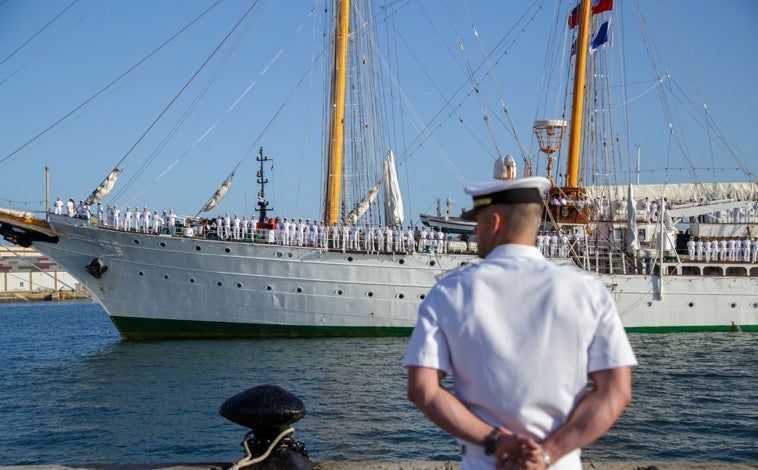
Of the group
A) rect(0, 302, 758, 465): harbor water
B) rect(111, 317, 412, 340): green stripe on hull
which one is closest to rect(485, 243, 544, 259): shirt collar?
rect(0, 302, 758, 465): harbor water

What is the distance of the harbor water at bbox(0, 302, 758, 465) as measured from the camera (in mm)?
12805

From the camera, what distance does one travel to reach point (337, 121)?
3312cm

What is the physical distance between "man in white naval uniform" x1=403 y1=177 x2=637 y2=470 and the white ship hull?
27126 mm

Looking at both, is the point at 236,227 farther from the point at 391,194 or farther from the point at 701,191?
the point at 701,191

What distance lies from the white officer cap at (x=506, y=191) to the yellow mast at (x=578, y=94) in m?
35.5

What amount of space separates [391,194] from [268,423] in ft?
94.4

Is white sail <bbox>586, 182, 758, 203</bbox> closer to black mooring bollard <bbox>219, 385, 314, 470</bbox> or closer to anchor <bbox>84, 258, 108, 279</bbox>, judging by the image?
anchor <bbox>84, 258, 108, 279</bbox>

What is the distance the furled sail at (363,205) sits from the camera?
34656 mm

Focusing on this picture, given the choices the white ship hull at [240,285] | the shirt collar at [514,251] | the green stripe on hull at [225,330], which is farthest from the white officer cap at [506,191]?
the green stripe on hull at [225,330]

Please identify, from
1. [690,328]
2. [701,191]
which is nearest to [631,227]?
[690,328]

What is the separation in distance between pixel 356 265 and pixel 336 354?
5.60 metres

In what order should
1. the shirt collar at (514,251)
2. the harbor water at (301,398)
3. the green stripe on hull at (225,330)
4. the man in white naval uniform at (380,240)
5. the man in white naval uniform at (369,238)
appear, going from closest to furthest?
1. the shirt collar at (514,251)
2. the harbor water at (301,398)
3. the green stripe on hull at (225,330)
4. the man in white naval uniform at (369,238)
5. the man in white naval uniform at (380,240)

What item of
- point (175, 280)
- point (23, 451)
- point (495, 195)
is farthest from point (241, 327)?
point (495, 195)

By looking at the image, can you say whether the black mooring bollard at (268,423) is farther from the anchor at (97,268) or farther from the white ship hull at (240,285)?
the anchor at (97,268)
